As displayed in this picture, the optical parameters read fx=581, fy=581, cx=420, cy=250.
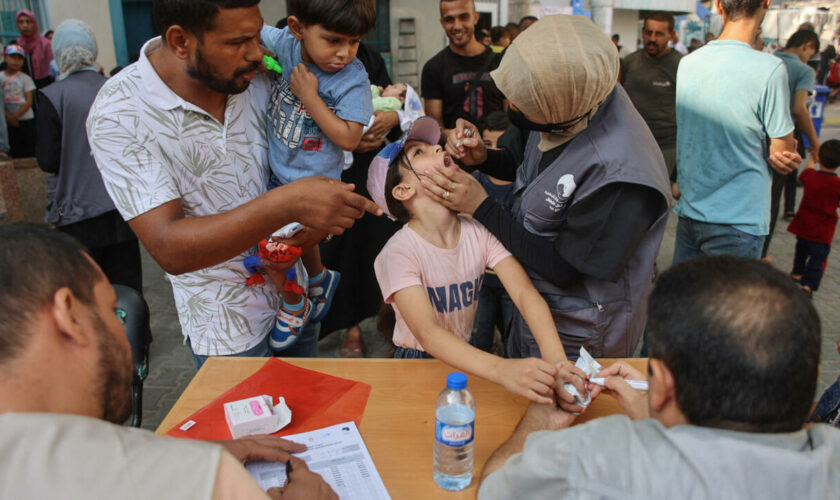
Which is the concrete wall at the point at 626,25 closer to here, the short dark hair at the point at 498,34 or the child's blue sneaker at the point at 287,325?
the short dark hair at the point at 498,34

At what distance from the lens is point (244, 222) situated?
1652 mm

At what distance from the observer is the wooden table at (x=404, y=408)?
1.54 m

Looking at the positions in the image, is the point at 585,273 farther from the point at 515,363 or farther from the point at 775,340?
the point at 775,340

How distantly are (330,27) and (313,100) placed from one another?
29cm

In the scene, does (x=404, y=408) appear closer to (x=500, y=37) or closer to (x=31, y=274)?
(x=31, y=274)

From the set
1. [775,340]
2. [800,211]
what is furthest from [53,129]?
[800,211]

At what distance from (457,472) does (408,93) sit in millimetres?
→ 2777

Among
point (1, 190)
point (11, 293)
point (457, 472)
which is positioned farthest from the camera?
point (1, 190)

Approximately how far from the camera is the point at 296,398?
184 centimetres

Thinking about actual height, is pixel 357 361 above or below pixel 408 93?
below

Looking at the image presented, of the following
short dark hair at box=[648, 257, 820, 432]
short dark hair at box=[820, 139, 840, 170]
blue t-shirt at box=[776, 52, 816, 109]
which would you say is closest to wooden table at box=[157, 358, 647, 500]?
short dark hair at box=[648, 257, 820, 432]

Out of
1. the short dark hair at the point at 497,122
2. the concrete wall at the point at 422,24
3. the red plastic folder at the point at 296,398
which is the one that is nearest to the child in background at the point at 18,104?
the short dark hair at the point at 497,122

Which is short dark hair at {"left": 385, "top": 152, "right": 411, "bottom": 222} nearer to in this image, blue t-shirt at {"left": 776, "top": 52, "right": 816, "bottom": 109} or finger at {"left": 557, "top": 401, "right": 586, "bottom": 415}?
finger at {"left": 557, "top": 401, "right": 586, "bottom": 415}

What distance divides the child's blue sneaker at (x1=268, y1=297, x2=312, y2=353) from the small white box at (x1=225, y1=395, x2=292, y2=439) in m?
0.42
